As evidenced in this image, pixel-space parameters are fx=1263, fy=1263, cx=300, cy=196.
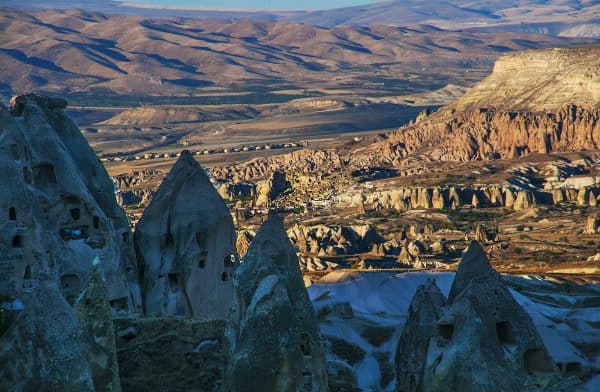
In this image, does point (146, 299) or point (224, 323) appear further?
point (146, 299)

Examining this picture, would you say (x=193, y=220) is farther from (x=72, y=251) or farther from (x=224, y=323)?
(x=224, y=323)

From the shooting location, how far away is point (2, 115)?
20000mm

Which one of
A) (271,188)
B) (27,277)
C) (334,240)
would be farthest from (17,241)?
(271,188)

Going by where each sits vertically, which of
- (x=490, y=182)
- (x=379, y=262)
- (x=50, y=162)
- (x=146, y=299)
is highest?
(x=50, y=162)

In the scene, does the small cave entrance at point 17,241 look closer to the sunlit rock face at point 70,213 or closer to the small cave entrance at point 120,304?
the sunlit rock face at point 70,213

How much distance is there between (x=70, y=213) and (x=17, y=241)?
8.43 ft

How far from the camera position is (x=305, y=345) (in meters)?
14.9

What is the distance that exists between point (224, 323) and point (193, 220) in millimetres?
5949

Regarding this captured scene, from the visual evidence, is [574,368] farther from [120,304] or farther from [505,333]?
[120,304]

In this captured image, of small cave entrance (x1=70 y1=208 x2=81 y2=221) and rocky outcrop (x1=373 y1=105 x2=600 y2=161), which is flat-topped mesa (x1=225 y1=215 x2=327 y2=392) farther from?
rocky outcrop (x1=373 y1=105 x2=600 y2=161)

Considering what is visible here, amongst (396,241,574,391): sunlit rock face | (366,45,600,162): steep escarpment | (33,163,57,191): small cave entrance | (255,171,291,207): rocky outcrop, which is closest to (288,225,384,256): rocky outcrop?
(255,171,291,207): rocky outcrop

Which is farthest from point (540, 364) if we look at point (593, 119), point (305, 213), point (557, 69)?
point (557, 69)

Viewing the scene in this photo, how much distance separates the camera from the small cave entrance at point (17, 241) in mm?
19141

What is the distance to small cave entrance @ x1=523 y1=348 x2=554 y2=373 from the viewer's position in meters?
14.2
